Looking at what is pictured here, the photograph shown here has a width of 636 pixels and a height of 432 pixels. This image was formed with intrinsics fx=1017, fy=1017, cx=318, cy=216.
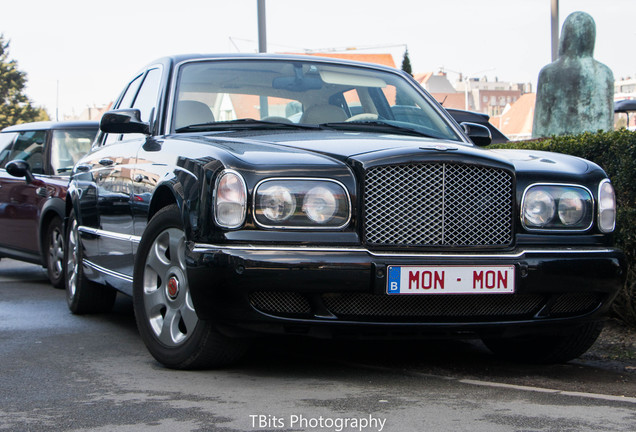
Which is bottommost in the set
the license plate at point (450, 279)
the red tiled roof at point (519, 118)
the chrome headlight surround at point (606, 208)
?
the license plate at point (450, 279)

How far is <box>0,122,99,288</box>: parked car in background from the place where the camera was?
9.76 meters

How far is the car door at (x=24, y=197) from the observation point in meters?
10.2

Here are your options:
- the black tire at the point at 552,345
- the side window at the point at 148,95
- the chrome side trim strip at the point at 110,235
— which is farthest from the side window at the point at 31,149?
the black tire at the point at 552,345

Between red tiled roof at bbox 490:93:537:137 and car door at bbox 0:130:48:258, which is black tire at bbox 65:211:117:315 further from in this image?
red tiled roof at bbox 490:93:537:137

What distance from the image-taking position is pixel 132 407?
4188 mm

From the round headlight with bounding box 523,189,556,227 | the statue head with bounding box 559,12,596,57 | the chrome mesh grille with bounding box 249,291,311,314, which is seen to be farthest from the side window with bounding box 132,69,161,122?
the statue head with bounding box 559,12,596,57

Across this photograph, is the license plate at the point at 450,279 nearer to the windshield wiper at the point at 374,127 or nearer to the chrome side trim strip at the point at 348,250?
the chrome side trim strip at the point at 348,250

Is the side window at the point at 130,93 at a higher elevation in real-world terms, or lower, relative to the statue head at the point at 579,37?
lower

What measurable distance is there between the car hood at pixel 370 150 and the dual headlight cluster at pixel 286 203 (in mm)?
139

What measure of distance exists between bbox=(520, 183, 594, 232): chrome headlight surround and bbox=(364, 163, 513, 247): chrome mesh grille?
108 millimetres

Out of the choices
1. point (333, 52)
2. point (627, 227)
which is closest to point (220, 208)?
point (627, 227)

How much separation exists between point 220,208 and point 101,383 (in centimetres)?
103

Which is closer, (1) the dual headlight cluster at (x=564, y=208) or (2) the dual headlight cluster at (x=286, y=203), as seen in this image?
(2) the dual headlight cluster at (x=286, y=203)

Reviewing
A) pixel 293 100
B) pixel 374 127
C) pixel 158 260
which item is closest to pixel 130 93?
pixel 293 100
